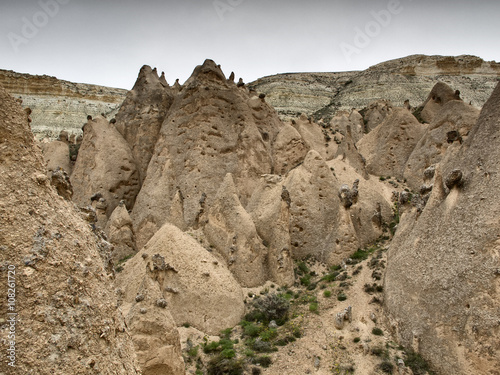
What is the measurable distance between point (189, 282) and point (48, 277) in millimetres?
8194

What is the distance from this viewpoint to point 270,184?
17.3m

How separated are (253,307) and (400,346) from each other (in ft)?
16.2

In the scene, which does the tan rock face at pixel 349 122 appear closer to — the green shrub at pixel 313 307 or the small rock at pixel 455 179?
the small rock at pixel 455 179

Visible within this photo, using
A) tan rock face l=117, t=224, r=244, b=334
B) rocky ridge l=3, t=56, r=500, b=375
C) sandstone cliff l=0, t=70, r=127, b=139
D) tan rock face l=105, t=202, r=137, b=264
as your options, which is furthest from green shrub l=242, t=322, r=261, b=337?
sandstone cliff l=0, t=70, r=127, b=139

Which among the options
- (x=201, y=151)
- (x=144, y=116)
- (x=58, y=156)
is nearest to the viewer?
(x=201, y=151)

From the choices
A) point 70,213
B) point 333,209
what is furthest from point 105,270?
point 333,209

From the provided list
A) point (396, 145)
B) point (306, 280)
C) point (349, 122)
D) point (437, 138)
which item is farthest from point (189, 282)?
point (349, 122)

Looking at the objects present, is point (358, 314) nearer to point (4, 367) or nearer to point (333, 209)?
point (333, 209)

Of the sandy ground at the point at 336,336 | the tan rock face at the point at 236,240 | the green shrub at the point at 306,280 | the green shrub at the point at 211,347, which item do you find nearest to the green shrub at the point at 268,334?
the sandy ground at the point at 336,336

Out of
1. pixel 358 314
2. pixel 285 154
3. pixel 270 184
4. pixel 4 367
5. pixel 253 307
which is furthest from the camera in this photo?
pixel 285 154

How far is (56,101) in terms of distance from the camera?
6250 cm

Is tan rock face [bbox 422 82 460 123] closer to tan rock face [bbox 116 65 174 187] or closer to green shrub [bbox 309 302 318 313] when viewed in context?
tan rock face [bbox 116 65 174 187]

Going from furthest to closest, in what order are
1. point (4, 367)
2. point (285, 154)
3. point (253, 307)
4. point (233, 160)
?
point (285, 154) < point (233, 160) < point (253, 307) < point (4, 367)

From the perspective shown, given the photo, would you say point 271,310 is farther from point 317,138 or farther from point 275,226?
point 317,138
